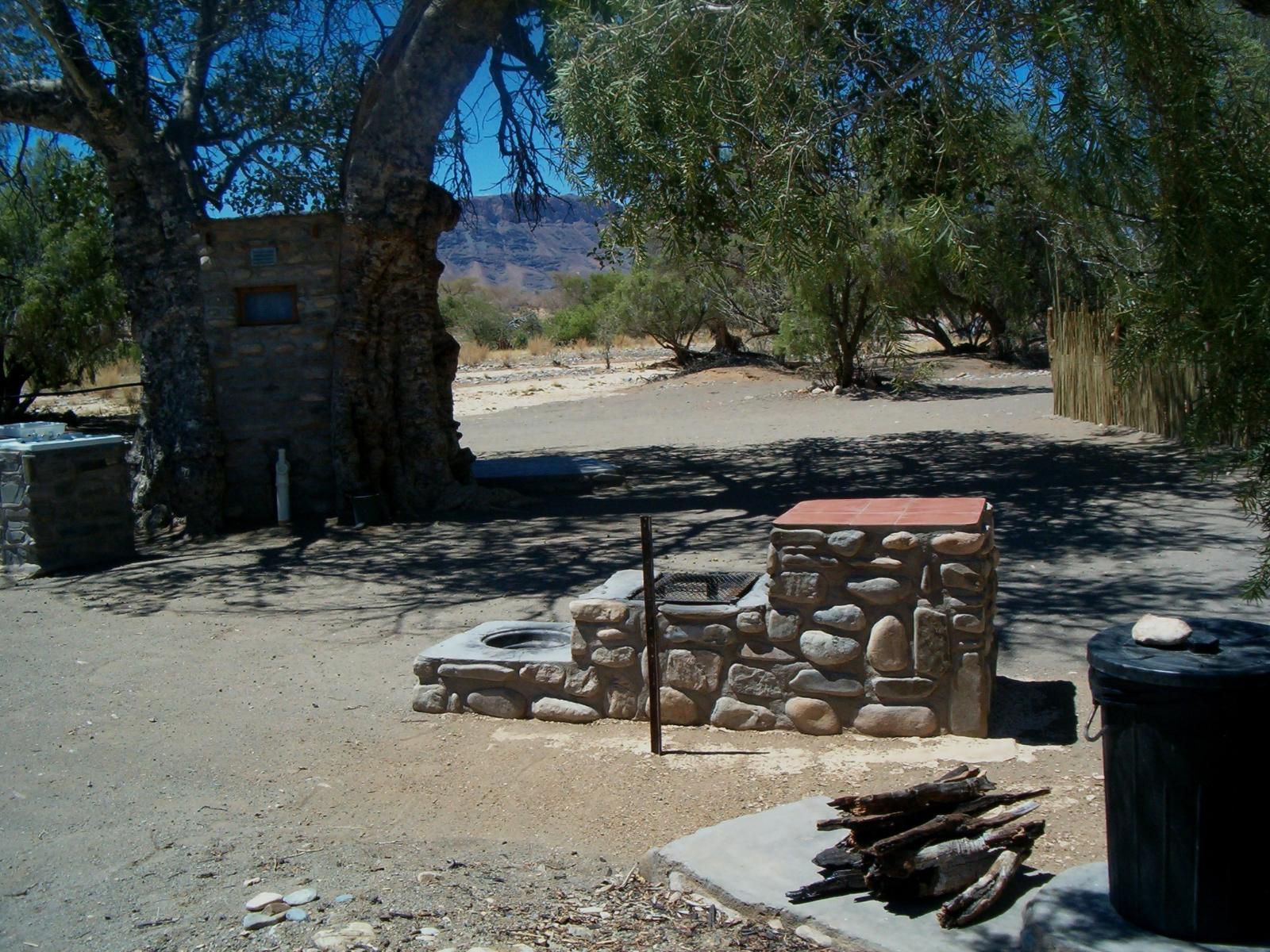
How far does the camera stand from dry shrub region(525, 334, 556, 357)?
169 feet

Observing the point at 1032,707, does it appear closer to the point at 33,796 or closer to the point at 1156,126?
the point at 1156,126

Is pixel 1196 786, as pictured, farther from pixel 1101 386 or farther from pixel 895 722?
pixel 1101 386

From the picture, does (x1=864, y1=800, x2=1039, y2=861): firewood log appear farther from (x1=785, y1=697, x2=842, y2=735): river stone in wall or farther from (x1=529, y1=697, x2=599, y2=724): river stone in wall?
(x1=529, y1=697, x2=599, y2=724): river stone in wall

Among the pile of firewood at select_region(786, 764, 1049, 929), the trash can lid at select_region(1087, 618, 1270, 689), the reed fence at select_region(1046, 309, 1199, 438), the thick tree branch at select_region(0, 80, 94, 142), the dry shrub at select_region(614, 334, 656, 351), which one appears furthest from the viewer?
the dry shrub at select_region(614, 334, 656, 351)

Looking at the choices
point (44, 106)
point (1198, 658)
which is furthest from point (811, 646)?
point (44, 106)

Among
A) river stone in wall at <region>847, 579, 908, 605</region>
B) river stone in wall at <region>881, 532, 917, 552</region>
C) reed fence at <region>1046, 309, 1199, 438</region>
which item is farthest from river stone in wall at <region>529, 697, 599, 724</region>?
reed fence at <region>1046, 309, 1199, 438</region>

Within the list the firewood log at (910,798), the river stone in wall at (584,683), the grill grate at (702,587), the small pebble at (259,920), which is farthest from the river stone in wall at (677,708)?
the small pebble at (259,920)

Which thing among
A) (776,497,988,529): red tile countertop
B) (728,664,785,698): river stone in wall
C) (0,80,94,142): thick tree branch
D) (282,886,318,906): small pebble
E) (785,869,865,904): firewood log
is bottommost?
(282,886,318,906): small pebble

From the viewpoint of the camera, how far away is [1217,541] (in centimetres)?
920

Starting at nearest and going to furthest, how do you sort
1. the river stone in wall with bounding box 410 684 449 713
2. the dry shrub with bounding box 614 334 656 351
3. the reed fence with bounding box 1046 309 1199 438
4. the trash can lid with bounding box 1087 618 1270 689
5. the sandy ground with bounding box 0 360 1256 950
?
1. the trash can lid with bounding box 1087 618 1270 689
2. the sandy ground with bounding box 0 360 1256 950
3. the river stone in wall with bounding box 410 684 449 713
4. the reed fence with bounding box 1046 309 1199 438
5. the dry shrub with bounding box 614 334 656 351

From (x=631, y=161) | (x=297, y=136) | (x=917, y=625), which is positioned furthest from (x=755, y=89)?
(x=297, y=136)

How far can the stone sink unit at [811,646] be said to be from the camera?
5.27m

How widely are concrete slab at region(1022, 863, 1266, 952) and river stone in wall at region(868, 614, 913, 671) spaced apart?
1799mm

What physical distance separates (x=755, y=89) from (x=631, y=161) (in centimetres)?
263
